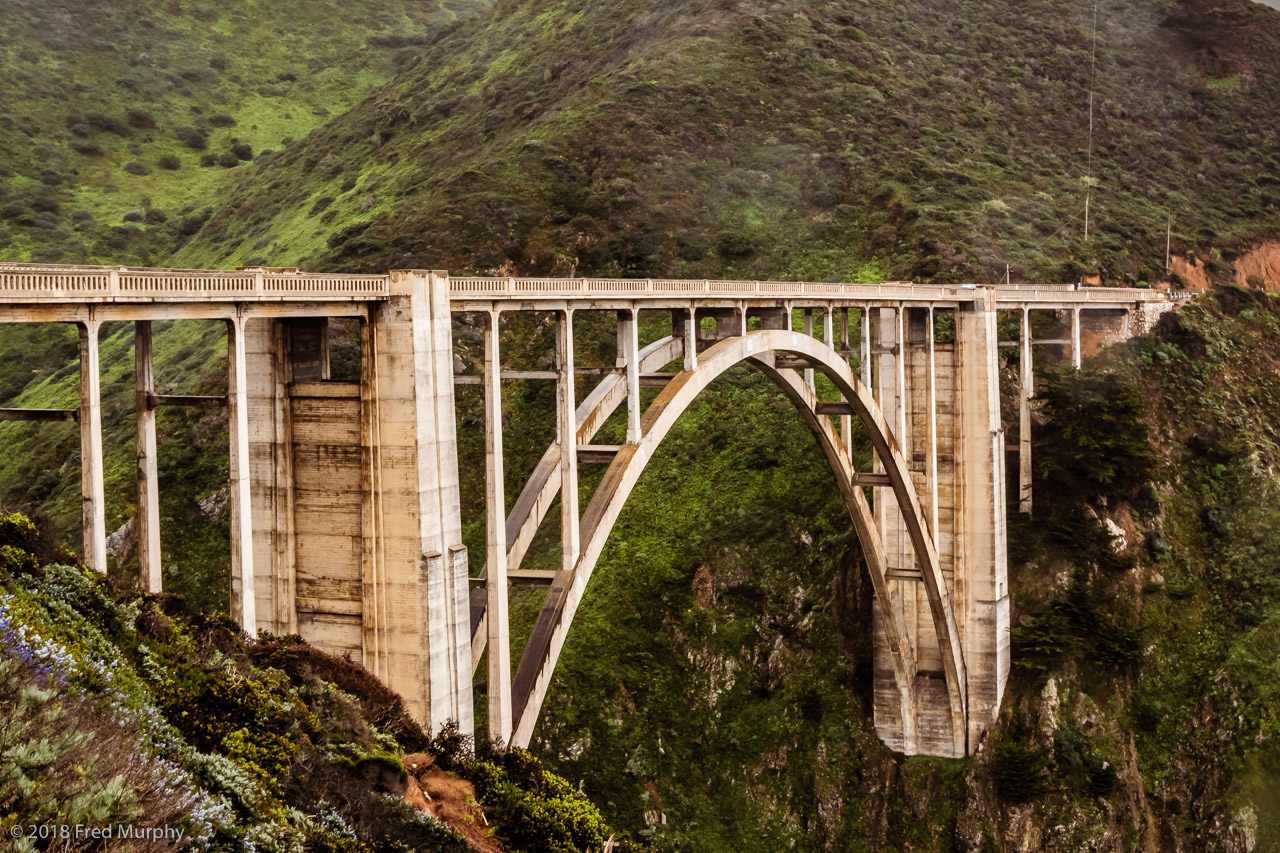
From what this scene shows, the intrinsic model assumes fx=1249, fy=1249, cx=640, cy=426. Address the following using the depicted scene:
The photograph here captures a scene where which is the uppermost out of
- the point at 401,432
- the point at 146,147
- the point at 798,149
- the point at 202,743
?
the point at 146,147

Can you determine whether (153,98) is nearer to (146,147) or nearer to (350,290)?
(146,147)

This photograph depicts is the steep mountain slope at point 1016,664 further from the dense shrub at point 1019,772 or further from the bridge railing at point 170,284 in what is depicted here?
the bridge railing at point 170,284

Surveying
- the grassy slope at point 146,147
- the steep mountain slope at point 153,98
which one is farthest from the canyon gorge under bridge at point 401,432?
the steep mountain slope at point 153,98

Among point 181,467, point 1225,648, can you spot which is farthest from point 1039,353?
point 181,467

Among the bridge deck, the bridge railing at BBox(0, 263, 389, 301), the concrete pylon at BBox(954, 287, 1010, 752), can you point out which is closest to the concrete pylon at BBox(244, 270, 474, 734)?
the bridge deck

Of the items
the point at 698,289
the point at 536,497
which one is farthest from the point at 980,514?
the point at 536,497

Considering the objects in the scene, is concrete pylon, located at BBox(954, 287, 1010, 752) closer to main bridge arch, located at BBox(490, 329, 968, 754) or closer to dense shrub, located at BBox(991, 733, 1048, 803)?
main bridge arch, located at BBox(490, 329, 968, 754)

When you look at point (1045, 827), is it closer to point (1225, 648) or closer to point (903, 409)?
point (1225, 648)

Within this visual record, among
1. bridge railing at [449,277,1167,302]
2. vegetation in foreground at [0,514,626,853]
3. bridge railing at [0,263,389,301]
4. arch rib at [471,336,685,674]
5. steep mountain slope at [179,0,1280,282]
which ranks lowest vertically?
vegetation in foreground at [0,514,626,853]
